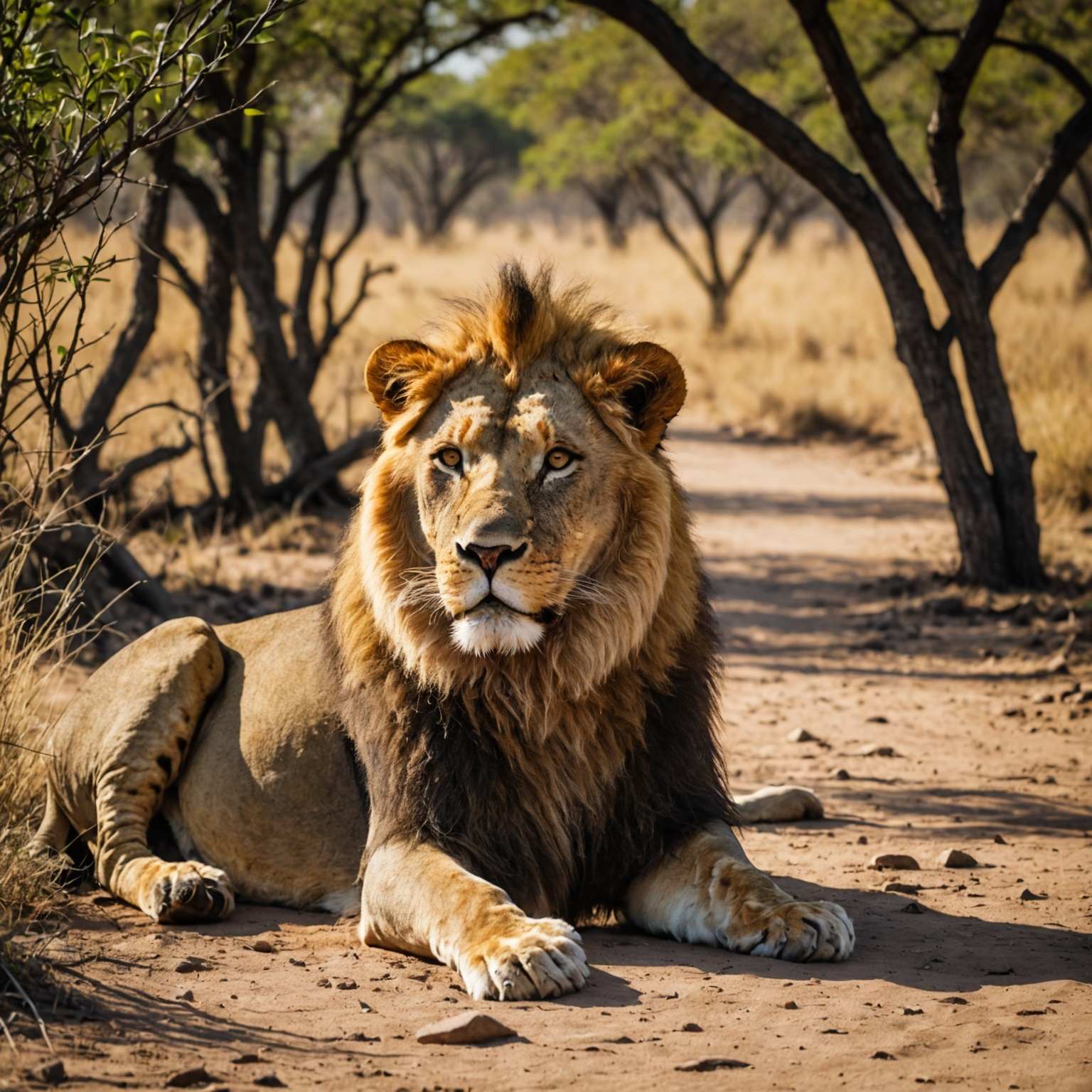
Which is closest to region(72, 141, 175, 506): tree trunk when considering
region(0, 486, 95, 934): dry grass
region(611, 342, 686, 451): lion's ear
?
region(0, 486, 95, 934): dry grass

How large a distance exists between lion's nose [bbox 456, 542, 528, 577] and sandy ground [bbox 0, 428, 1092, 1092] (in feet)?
3.19

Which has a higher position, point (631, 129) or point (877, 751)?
point (631, 129)

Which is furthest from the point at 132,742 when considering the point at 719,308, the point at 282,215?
the point at 719,308

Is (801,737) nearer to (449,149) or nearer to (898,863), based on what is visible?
(898,863)

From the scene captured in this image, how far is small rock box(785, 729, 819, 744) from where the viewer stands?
657 centimetres

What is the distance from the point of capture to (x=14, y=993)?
3.11m

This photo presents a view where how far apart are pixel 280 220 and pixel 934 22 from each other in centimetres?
755

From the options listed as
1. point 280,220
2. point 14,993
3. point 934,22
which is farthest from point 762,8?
point 14,993

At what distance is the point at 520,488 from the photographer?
3658 millimetres

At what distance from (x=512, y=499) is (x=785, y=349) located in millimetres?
17677

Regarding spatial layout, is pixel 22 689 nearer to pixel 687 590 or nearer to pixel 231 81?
pixel 687 590

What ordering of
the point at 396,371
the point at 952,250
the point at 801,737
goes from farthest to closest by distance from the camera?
the point at 952,250 < the point at 801,737 < the point at 396,371

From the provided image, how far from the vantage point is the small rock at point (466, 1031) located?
3.07m

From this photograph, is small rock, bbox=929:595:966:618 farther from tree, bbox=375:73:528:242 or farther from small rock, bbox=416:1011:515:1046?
tree, bbox=375:73:528:242
